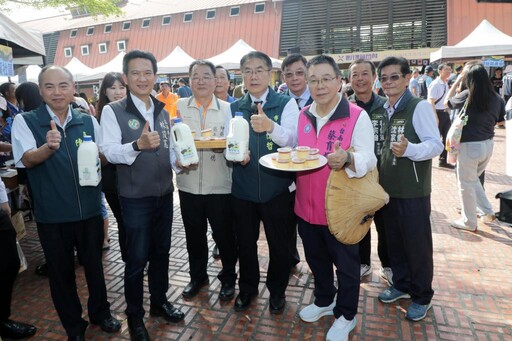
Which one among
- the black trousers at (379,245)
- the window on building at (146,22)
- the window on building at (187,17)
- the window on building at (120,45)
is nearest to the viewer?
the black trousers at (379,245)

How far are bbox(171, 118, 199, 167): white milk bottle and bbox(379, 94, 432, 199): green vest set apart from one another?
1695mm

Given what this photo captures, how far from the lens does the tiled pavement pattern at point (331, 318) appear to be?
3.02 meters

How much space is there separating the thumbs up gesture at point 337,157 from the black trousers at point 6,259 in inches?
101

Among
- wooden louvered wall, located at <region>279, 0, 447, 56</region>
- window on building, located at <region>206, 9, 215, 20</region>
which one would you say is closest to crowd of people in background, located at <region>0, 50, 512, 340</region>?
wooden louvered wall, located at <region>279, 0, 447, 56</region>

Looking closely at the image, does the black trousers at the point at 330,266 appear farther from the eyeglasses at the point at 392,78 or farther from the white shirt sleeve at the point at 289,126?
the eyeglasses at the point at 392,78

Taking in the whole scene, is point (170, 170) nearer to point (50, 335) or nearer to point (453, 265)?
point (50, 335)

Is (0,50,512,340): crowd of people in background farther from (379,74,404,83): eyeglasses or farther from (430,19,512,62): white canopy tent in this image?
(430,19,512,62): white canopy tent

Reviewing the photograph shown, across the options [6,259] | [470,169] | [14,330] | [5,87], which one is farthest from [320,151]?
[5,87]

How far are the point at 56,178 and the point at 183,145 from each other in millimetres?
967

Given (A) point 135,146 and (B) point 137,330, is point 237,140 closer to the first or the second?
(A) point 135,146

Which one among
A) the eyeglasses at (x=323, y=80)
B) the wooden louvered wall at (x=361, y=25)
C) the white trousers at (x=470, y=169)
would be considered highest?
the wooden louvered wall at (x=361, y=25)

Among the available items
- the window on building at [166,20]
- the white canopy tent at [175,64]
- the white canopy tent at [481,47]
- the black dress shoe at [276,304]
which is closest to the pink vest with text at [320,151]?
the black dress shoe at [276,304]

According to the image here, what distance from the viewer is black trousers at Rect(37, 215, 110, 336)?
272cm

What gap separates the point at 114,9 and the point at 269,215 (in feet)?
30.7
